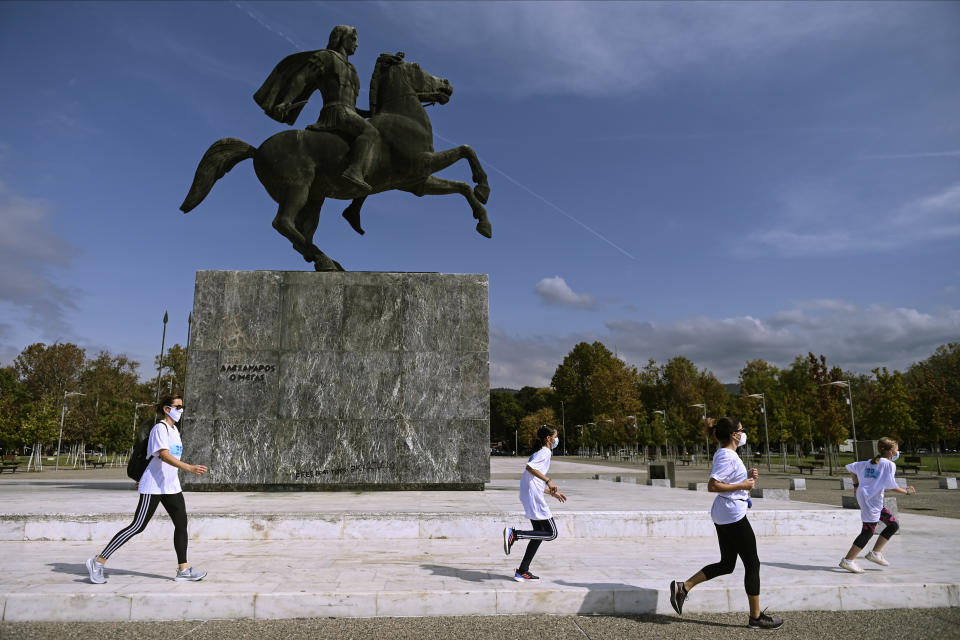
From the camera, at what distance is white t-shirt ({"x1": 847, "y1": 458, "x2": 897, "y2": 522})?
6.45 m

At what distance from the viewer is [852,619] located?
481 centimetres

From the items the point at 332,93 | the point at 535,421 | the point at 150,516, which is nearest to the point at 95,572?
the point at 150,516

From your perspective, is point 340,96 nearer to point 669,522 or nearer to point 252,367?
point 252,367

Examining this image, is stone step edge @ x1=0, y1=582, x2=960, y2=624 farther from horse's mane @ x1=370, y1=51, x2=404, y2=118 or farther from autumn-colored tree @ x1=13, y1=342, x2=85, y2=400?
autumn-colored tree @ x1=13, y1=342, x2=85, y2=400

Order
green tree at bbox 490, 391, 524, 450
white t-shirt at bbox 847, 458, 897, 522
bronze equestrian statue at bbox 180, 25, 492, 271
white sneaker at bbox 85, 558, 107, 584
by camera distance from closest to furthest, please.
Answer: white sneaker at bbox 85, 558, 107, 584 < white t-shirt at bbox 847, 458, 897, 522 < bronze equestrian statue at bbox 180, 25, 492, 271 < green tree at bbox 490, 391, 524, 450

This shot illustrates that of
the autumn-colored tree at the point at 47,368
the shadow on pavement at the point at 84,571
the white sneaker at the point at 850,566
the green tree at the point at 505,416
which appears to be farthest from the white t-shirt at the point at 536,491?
the green tree at the point at 505,416

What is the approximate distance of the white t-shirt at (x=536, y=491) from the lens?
5.61 meters

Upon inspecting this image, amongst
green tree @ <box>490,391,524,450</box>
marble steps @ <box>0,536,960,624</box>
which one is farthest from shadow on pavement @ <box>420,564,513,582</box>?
green tree @ <box>490,391,524,450</box>

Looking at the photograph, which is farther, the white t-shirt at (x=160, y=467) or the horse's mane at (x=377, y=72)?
the horse's mane at (x=377, y=72)

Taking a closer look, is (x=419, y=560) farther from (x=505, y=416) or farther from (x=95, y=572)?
(x=505, y=416)

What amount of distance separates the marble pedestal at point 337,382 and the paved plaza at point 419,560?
63 cm

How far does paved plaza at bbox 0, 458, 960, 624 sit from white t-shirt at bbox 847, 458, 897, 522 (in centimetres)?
56

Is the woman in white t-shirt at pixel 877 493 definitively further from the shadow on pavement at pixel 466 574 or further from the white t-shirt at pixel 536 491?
the shadow on pavement at pixel 466 574

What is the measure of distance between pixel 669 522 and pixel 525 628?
4060mm
